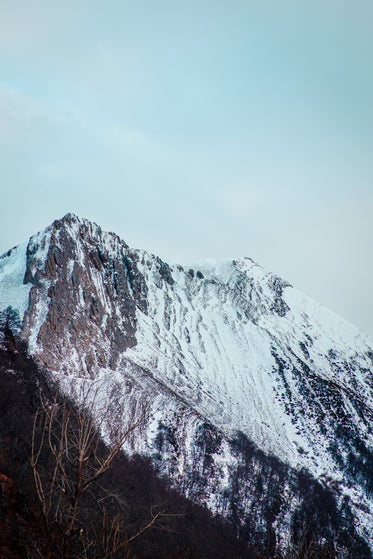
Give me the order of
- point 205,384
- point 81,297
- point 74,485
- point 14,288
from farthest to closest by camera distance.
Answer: point 205,384 < point 81,297 < point 14,288 < point 74,485

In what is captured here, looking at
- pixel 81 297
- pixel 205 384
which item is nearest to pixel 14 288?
pixel 81 297

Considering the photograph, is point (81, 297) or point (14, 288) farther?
point (81, 297)

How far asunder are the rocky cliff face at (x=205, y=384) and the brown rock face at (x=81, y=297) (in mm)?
485

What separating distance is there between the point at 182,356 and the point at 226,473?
175ft

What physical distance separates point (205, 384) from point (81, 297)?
179 ft

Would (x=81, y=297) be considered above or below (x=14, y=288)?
above

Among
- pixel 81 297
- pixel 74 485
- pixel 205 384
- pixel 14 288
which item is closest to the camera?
pixel 74 485

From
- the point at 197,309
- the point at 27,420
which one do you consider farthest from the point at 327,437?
the point at 27,420

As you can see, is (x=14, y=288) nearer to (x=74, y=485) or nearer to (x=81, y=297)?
(x=81, y=297)

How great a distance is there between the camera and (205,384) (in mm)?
145375

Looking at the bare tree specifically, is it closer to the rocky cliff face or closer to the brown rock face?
the rocky cliff face

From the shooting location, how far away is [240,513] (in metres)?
95.9

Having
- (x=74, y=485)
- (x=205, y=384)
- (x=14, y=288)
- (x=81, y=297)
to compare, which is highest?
(x=81, y=297)

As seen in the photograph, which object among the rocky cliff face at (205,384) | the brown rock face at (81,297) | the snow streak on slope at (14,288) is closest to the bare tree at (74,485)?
the rocky cliff face at (205,384)
